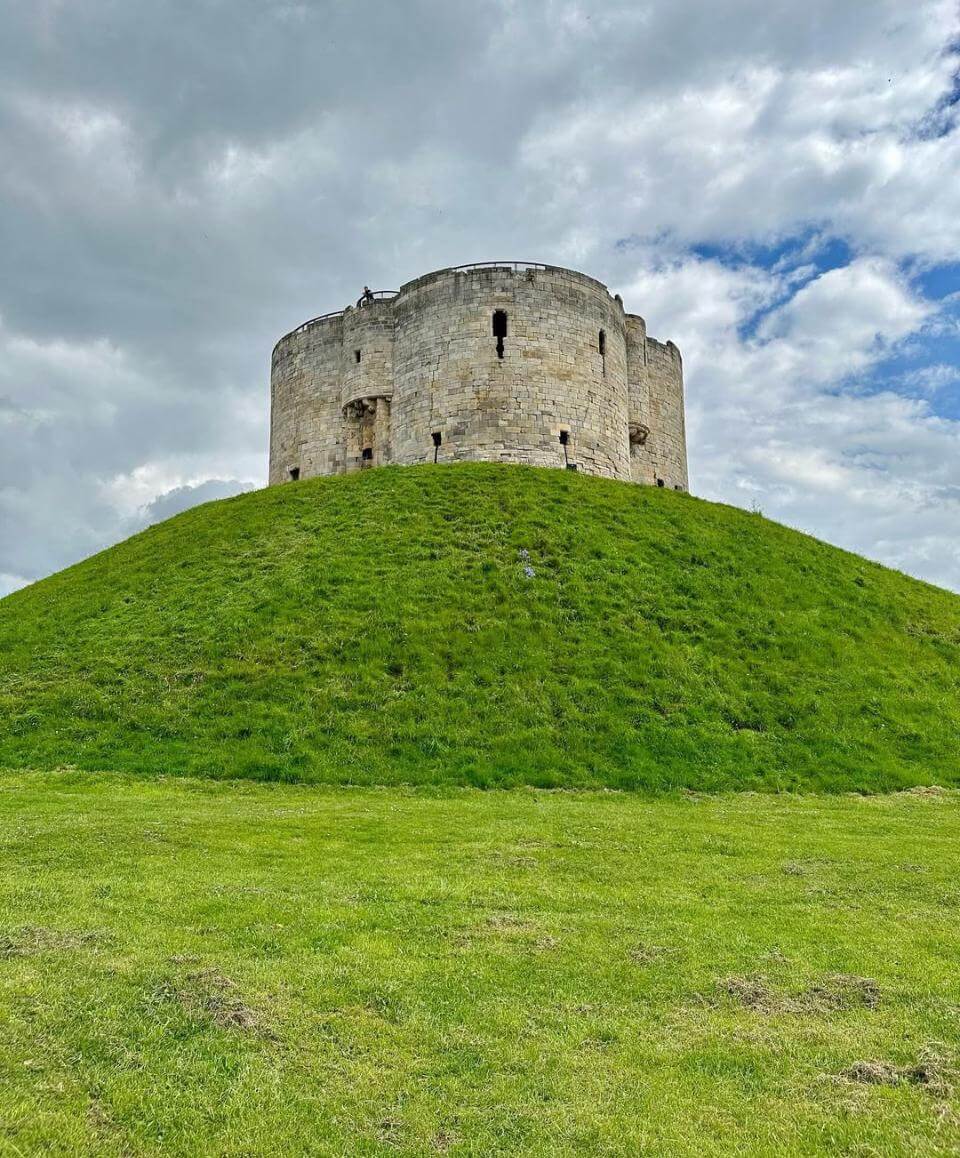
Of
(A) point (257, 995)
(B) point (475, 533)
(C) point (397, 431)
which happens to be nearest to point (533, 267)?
(C) point (397, 431)

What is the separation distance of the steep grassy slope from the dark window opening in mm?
7820

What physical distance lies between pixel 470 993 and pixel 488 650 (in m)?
15.2

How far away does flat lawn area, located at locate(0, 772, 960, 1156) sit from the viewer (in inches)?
190

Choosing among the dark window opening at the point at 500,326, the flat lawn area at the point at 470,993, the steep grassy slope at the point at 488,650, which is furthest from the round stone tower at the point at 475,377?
the flat lawn area at the point at 470,993

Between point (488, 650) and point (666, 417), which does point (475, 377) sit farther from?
point (488, 650)

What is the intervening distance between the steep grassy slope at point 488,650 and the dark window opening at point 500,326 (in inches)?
308

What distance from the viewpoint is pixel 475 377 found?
35.9 metres

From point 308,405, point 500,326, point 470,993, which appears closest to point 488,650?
point 470,993

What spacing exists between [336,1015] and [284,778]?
36.4ft

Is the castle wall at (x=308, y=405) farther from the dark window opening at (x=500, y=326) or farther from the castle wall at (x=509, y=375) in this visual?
the dark window opening at (x=500, y=326)

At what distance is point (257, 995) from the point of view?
6.44 m

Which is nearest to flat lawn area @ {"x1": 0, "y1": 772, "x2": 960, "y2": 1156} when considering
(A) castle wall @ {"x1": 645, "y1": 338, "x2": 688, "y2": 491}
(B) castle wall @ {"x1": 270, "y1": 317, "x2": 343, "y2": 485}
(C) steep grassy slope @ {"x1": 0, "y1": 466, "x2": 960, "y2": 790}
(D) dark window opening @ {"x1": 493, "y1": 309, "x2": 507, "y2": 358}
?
(C) steep grassy slope @ {"x1": 0, "y1": 466, "x2": 960, "y2": 790}

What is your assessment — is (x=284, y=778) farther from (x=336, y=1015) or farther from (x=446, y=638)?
(x=336, y=1015)

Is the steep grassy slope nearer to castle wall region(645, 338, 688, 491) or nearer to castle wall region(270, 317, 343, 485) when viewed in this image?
castle wall region(270, 317, 343, 485)
